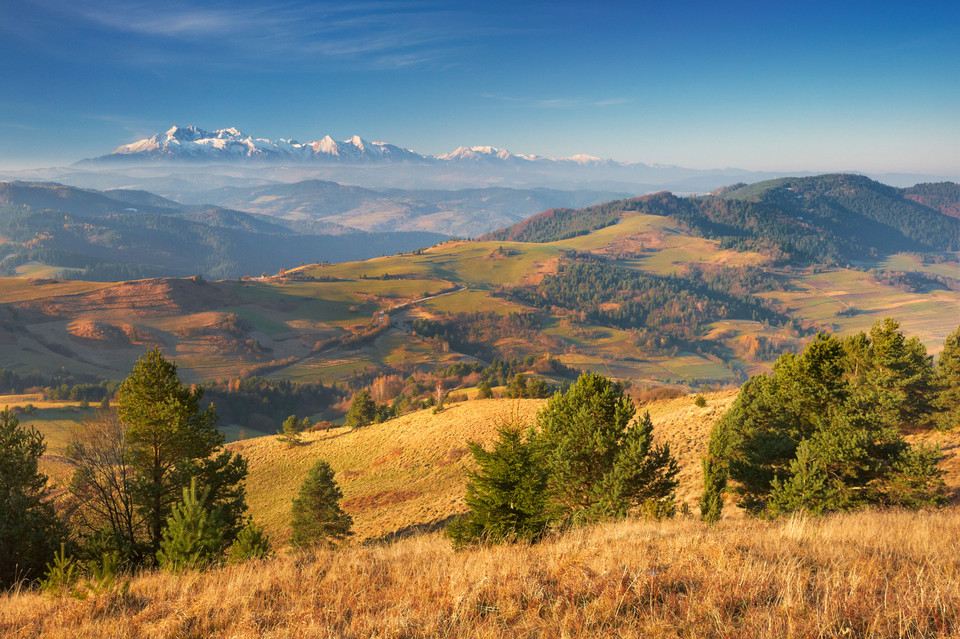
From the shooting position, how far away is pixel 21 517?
50.2 ft

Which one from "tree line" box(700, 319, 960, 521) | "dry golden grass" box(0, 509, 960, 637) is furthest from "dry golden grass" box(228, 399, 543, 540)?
"dry golden grass" box(0, 509, 960, 637)

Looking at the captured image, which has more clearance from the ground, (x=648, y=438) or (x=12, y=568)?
(x=648, y=438)

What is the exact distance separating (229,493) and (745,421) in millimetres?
26120

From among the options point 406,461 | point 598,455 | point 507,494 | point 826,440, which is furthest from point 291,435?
point 826,440

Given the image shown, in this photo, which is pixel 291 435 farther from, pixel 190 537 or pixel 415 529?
pixel 190 537

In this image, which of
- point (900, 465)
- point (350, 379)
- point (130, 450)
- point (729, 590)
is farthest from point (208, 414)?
point (350, 379)

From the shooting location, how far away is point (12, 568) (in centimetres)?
1508

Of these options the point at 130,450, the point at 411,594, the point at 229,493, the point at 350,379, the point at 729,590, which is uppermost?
the point at 729,590

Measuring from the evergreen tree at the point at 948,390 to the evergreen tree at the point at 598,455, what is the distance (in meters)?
27.5

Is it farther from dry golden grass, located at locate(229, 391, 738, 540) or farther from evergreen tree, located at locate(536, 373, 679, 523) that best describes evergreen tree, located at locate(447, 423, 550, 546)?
dry golden grass, located at locate(229, 391, 738, 540)

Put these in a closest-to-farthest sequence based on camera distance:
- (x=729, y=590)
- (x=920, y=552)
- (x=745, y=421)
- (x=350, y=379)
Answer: (x=729, y=590) → (x=920, y=552) → (x=745, y=421) → (x=350, y=379)

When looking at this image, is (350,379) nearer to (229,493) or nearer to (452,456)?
(452,456)

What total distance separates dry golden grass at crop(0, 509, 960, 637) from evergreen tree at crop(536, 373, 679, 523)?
808cm

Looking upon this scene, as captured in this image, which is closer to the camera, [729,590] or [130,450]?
[729,590]
